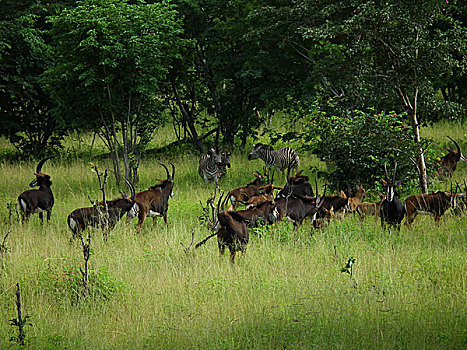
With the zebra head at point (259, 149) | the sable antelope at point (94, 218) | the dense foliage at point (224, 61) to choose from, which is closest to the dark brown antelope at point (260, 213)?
the sable antelope at point (94, 218)

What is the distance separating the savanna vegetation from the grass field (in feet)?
0.10

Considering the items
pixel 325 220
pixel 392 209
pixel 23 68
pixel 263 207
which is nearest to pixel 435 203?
pixel 392 209

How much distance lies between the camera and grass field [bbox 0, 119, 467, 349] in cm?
627

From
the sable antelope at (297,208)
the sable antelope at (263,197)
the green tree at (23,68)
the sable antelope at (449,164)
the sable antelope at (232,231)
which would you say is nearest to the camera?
the sable antelope at (232,231)

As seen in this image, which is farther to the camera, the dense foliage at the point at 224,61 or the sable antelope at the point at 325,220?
the dense foliage at the point at 224,61

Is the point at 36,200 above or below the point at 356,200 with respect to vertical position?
above

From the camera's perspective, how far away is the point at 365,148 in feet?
42.1

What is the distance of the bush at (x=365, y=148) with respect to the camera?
1266 cm

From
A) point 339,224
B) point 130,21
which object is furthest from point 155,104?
point 339,224

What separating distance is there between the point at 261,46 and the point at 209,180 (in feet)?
15.2

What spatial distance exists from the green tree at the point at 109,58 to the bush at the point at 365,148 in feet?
15.4

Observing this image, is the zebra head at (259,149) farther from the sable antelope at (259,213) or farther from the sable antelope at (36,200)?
the sable antelope at (259,213)

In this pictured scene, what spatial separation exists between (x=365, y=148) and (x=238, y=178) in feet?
19.3

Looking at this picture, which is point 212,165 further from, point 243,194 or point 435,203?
point 435,203
